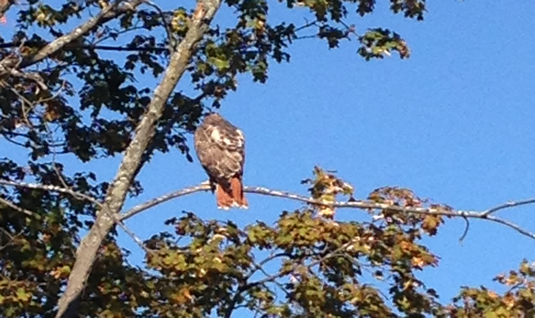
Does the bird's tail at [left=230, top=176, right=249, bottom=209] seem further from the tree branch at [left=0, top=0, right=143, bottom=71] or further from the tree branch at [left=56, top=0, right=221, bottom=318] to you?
the tree branch at [left=0, top=0, right=143, bottom=71]

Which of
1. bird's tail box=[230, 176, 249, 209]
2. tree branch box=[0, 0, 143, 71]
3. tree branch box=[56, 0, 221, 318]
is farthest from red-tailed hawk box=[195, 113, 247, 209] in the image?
tree branch box=[0, 0, 143, 71]

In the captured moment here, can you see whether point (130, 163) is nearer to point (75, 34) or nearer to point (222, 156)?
point (75, 34)

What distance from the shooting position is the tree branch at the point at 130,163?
7.99 metres

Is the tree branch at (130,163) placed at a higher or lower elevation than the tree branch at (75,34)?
lower

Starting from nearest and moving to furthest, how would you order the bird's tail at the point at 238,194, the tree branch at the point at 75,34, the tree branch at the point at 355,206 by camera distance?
the tree branch at the point at 355,206, the tree branch at the point at 75,34, the bird's tail at the point at 238,194

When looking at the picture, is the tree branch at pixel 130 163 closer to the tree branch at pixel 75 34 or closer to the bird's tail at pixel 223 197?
the tree branch at pixel 75 34

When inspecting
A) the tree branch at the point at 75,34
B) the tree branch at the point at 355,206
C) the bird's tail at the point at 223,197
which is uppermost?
the tree branch at the point at 75,34

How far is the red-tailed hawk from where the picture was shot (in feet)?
29.7

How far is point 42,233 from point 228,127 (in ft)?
6.05

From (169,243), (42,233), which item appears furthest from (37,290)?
(169,243)

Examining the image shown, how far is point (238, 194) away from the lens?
29.8ft

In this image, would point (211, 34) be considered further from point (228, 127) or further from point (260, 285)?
point (260, 285)

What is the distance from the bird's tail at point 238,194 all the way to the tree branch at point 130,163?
3.22 feet

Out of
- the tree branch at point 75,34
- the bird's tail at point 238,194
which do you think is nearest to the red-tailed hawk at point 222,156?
the bird's tail at point 238,194
